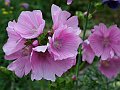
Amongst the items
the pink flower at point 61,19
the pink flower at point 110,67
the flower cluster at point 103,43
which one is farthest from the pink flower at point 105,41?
the pink flower at point 61,19

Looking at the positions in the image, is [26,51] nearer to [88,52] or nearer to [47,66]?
[47,66]

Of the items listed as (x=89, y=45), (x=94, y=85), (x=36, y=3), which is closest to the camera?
(x=89, y=45)

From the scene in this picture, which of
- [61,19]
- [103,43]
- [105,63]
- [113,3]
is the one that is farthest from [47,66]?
[105,63]

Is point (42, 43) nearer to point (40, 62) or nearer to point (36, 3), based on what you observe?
point (40, 62)

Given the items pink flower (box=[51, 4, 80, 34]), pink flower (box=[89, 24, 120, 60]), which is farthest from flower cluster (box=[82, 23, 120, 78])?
pink flower (box=[51, 4, 80, 34])

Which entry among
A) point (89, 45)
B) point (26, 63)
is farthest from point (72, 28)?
point (89, 45)

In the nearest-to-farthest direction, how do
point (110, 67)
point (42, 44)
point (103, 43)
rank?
1. point (42, 44)
2. point (103, 43)
3. point (110, 67)

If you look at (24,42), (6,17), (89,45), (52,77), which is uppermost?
(24,42)

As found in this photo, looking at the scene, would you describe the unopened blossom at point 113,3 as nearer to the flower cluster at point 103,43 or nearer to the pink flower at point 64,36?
the flower cluster at point 103,43
